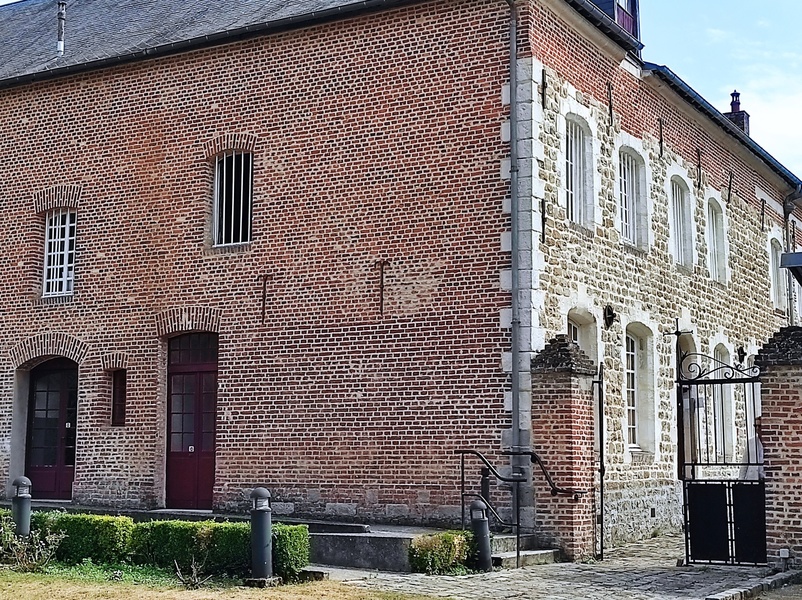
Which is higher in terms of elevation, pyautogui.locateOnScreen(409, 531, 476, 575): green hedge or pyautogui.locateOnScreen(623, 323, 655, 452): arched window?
pyautogui.locateOnScreen(623, 323, 655, 452): arched window

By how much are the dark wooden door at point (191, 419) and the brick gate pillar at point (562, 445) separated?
4.98 metres

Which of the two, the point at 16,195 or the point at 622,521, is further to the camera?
the point at 16,195

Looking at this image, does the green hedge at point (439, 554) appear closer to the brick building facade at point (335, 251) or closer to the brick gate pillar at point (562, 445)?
the brick gate pillar at point (562, 445)

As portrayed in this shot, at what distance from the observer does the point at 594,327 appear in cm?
1492

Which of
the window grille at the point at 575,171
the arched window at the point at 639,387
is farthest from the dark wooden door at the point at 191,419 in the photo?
the arched window at the point at 639,387

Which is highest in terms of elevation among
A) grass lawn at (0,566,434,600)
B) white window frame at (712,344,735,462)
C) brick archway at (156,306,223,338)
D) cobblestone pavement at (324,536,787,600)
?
brick archway at (156,306,223,338)

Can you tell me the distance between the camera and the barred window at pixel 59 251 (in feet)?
56.0

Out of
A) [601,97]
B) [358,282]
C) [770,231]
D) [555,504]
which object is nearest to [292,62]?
[358,282]

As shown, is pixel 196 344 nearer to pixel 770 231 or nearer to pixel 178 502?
pixel 178 502

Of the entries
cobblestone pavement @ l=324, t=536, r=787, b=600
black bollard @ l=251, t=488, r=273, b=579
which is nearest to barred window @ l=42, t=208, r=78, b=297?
black bollard @ l=251, t=488, r=273, b=579

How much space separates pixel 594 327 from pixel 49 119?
30.1ft

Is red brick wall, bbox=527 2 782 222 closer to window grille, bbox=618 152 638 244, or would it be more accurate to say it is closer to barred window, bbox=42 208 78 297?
window grille, bbox=618 152 638 244

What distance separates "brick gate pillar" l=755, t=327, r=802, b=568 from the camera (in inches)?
456

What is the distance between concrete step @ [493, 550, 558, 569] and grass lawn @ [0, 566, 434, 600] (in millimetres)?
2207
